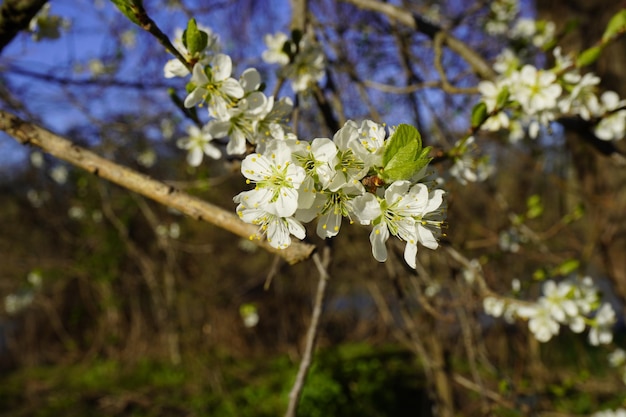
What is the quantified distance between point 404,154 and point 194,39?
0.56 m

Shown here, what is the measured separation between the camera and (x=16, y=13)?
115cm

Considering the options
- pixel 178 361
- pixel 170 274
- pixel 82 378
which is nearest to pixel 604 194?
pixel 170 274

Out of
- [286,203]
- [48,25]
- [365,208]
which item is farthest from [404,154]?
[48,25]

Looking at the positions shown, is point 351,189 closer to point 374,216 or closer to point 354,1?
point 374,216

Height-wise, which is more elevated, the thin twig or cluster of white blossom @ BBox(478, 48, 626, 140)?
cluster of white blossom @ BBox(478, 48, 626, 140)

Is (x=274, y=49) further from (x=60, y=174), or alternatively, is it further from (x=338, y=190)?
(x=60, y=174)

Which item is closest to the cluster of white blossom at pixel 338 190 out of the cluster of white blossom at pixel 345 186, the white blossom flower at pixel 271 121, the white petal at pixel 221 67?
the cluster of white blossom at pixel 345 186

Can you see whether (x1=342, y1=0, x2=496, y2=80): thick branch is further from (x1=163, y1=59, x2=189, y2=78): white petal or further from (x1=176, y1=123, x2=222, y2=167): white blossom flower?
(x1=163, y1=59, x2=189, y2=78): white petal

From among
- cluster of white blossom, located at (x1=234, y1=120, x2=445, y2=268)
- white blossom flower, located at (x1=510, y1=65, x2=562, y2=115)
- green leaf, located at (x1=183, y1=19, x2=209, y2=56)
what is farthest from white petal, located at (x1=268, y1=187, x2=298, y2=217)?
white blossom flower, located at (x1=510, y1=65, x2=562, y2=115)

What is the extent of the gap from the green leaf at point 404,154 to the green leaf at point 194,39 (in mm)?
522

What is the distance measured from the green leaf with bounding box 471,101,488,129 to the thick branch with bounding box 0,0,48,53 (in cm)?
119

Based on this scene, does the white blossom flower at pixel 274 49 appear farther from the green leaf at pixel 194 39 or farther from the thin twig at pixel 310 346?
the thin twig at pixel 310 346

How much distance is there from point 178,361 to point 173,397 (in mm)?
946

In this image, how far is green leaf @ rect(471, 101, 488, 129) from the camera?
1087 mm
